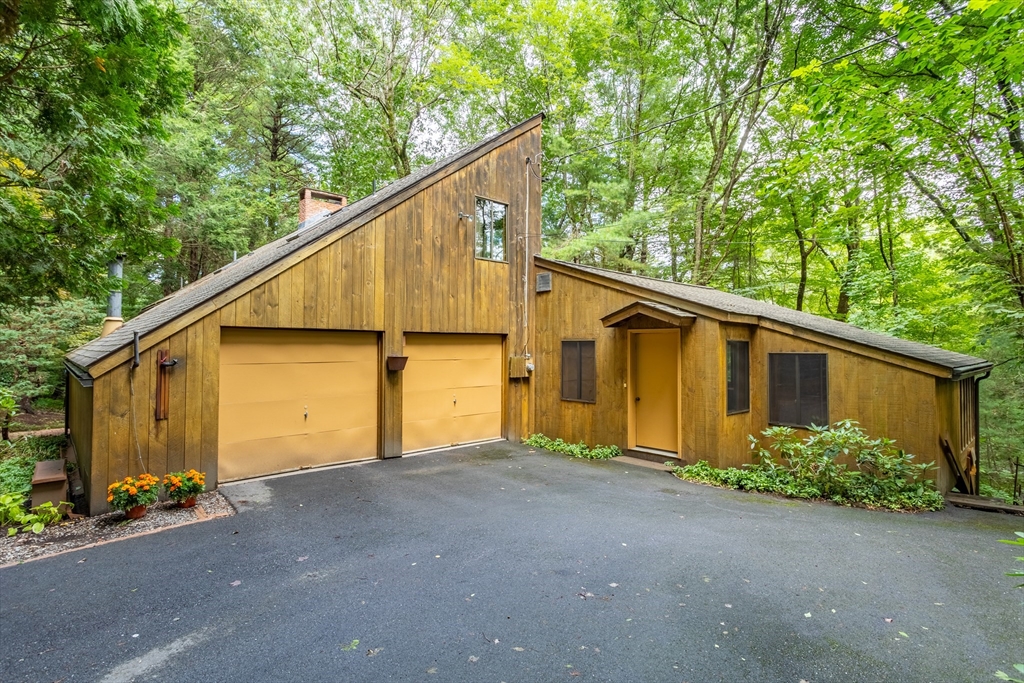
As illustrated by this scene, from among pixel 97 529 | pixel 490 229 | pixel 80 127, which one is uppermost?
pixel 490 229

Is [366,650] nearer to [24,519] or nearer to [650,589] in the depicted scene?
[650,589]

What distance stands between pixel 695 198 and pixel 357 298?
35.9 feet

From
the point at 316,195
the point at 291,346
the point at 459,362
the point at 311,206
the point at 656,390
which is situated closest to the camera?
Answer: the point at 291,346

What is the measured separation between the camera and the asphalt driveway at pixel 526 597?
2449mm

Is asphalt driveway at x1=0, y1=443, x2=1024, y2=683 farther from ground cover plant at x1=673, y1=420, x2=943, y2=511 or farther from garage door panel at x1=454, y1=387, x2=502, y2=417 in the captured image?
garage door panel at x1=454, y1=387, x2=502, y2=417

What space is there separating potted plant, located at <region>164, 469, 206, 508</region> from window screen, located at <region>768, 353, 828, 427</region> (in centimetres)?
774

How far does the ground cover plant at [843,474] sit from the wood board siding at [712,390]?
29cm

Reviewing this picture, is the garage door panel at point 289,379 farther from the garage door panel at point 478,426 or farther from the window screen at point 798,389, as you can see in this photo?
the window screen at point 798,389

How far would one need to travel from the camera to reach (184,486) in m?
4.83

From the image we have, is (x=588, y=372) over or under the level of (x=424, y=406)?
over

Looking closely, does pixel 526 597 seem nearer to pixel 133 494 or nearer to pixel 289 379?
pixel 133 494

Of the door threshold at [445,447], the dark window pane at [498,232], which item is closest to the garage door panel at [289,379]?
the door threshold at [445,447]

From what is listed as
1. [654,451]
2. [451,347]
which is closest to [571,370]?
[654,451]

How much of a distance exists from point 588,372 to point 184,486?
6.09 metres
